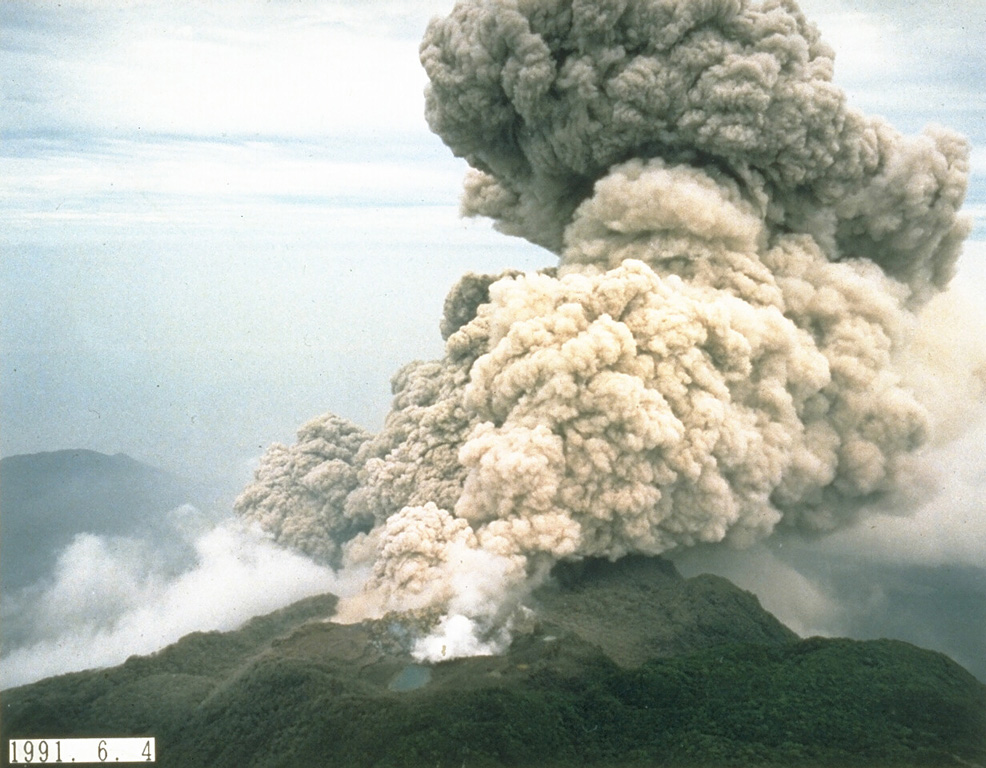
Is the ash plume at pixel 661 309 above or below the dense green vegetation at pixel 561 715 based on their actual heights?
above

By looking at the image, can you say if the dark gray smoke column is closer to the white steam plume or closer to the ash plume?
the ash plume

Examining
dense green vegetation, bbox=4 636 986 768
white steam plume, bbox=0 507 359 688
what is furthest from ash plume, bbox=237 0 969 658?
white steam plume, bbox=0 507 359 688

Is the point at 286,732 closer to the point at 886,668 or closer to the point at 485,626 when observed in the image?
the point at 485,626

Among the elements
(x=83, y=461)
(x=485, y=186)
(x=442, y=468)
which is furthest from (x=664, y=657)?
(x=83, y=461)

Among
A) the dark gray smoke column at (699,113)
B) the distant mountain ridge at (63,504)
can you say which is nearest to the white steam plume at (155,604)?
the distant mountain ridge at (63,504)

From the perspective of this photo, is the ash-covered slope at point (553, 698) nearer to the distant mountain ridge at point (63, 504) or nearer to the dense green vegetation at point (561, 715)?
the dense green vegetation at point (561, 715)
